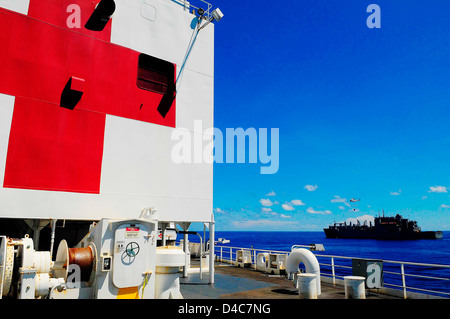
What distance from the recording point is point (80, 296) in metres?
7.60

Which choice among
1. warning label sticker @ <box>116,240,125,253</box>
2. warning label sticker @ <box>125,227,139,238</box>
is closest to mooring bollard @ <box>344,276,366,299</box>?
warning label sticker @ <box>125,227,139,238</box>

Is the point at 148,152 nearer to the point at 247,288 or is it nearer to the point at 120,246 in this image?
the point at 120,246

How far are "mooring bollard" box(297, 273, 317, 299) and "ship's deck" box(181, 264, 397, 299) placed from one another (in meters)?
0.43

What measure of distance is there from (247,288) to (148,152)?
5.95 m

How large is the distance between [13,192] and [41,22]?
516cm

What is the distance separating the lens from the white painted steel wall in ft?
28.5

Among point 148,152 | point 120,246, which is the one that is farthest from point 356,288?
point 148,152

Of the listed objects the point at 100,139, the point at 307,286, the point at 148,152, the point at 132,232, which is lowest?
the point at 307,286

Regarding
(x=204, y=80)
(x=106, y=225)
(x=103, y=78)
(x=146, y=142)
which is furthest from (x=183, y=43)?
(x=106, y=225)

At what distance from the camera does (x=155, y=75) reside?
1147cm

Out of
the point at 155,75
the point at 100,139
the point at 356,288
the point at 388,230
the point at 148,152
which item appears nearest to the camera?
the point at 356,288

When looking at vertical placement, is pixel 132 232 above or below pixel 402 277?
above

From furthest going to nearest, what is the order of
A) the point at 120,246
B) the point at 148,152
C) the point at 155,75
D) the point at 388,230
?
the point at 388,230 < the point at 155,75 < the point at 148,152 < the point at 120,246
